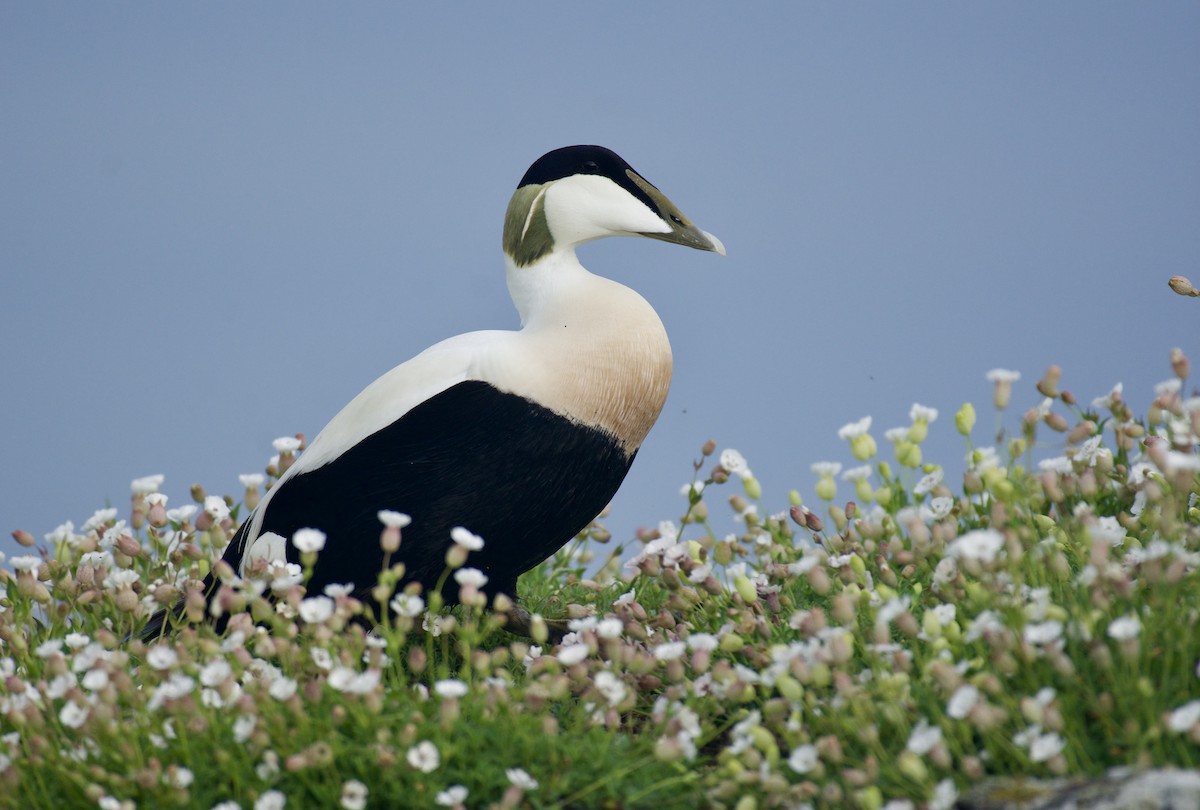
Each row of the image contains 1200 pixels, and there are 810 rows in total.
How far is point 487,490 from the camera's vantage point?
161 inches

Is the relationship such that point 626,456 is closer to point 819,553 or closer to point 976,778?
point 819,553

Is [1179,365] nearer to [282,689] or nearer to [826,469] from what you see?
[826,469]

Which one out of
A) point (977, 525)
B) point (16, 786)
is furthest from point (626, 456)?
point (16, 786)

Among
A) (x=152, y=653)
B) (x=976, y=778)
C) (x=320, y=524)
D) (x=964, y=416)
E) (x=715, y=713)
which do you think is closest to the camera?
(x=976, y=778)

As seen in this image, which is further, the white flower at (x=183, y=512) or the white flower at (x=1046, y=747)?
the white flower at (x=183, y=512)

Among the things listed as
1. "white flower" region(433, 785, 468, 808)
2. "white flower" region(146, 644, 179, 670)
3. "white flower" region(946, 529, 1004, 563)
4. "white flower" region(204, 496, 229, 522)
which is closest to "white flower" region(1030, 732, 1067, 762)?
"white flower" region(946, 529, 1004, 563)

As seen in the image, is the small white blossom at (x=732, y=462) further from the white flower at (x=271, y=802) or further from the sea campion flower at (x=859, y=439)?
the white flower at (x=271, y=802)

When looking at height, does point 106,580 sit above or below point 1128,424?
below

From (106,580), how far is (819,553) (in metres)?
2.68

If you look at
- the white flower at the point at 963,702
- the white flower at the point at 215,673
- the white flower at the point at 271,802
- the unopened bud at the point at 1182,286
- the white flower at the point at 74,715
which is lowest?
the white flower at the point at 271,802

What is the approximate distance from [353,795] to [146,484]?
2543 mm

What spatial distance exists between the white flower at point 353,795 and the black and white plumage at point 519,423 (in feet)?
4.60

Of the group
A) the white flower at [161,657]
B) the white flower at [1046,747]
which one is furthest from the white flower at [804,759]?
the white flower at [161,657]

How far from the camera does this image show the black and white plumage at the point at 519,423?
4109mm
